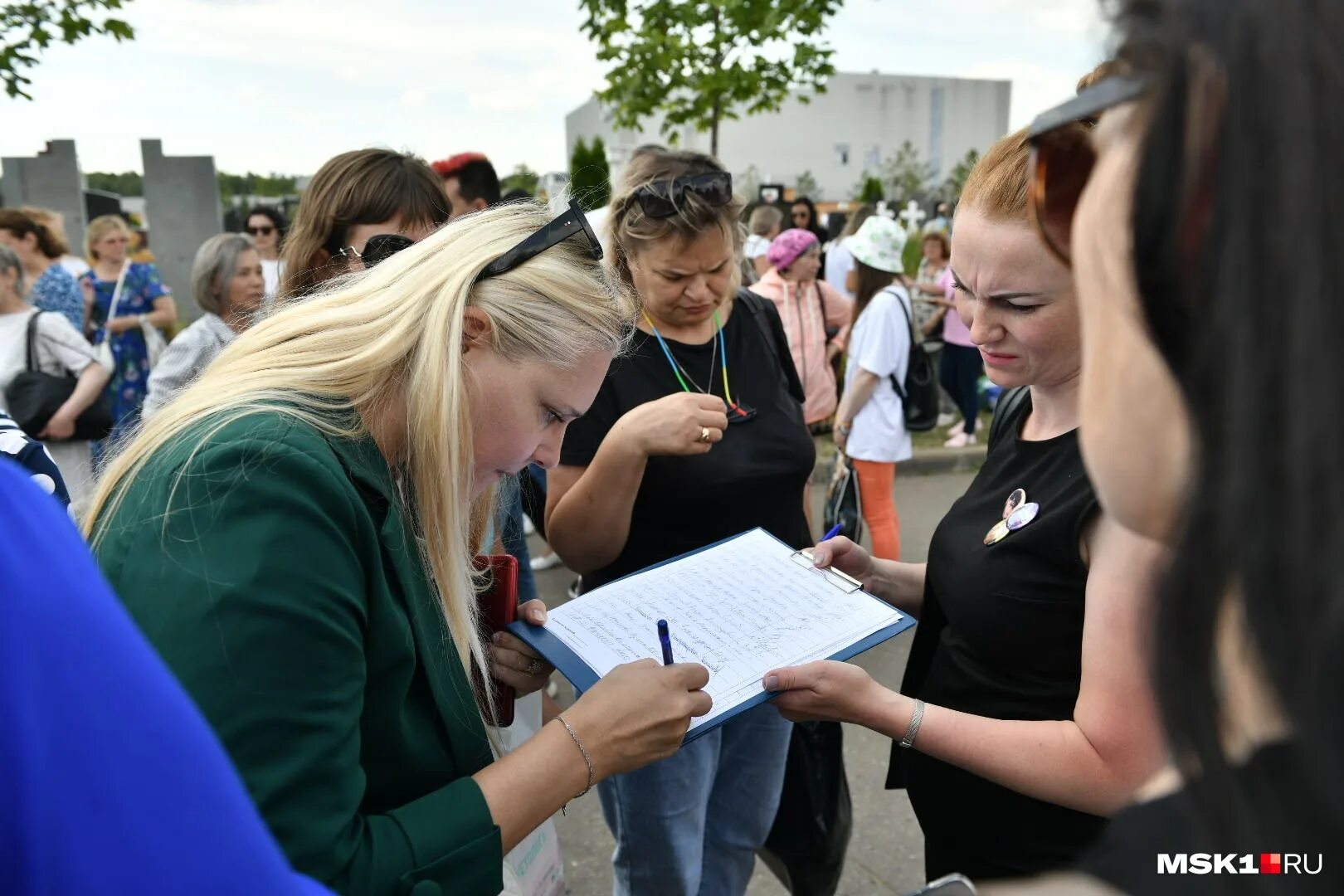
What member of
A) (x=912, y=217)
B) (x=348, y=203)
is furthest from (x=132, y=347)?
(x=912, y=217)

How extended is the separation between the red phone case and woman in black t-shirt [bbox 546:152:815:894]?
406 mm

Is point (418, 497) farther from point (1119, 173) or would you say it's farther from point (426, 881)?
point (1119, 173)

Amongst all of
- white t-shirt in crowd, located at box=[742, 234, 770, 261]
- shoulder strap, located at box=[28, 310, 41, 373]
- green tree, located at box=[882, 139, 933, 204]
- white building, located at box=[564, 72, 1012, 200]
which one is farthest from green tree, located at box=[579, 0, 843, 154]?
white building, located at box=[564, 72, 1012, 200]

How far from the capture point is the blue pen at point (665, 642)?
1.46 metres

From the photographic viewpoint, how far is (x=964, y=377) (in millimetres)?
7539

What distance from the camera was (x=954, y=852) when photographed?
1.60 metres

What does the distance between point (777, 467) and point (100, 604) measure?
5.74 ft

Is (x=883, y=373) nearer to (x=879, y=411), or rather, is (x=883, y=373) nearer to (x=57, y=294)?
(x=879, y=411)

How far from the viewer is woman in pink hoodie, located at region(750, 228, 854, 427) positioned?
16.2 ft

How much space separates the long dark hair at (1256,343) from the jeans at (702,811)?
1614 mm

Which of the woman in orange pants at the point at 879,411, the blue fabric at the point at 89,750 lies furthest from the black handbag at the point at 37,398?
the blue fabric at the point at 89,750

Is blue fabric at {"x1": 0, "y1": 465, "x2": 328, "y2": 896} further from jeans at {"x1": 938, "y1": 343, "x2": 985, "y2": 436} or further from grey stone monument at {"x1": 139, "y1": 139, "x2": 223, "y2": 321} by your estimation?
grey stone monument at {"x1": 139, "y1": 139, "x2": 223, "y2": 321}

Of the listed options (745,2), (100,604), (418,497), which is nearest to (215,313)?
(418,497)

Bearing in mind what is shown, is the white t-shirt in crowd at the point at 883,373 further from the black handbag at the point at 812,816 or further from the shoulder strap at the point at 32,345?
the shoulder strap at the point at 32,345
